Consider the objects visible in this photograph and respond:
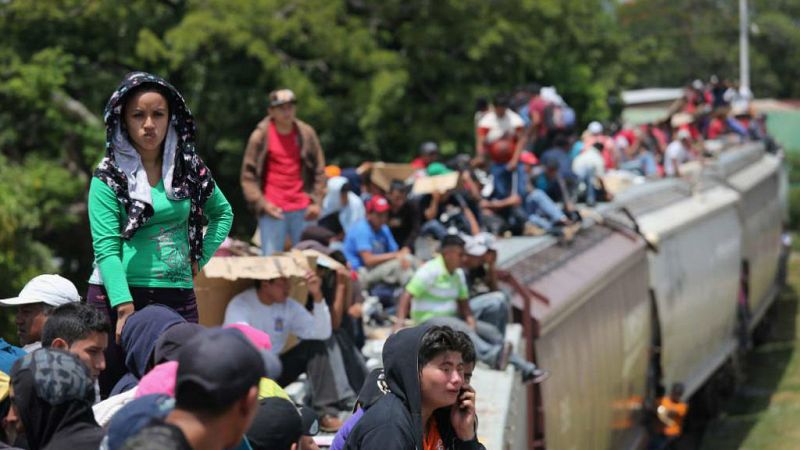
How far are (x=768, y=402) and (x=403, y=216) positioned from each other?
28.8 feet

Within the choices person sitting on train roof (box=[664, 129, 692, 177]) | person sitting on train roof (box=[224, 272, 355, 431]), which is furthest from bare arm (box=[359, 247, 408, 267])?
person sitting on train roof (box=[664, 129, 692, 177])

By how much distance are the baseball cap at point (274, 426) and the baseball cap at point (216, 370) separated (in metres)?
0.71

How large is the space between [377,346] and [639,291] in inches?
204

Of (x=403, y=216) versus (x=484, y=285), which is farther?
(x=403, y=216)

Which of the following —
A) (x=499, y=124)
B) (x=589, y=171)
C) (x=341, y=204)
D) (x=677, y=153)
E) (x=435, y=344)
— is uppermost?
(x=435, y=344)

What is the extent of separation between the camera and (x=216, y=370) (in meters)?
2.77

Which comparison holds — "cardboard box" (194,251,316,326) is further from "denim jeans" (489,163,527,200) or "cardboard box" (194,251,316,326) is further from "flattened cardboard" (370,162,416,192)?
"denim jeans" (489,163,527,200)

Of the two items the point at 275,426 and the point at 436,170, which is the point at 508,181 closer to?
the point at 436,170

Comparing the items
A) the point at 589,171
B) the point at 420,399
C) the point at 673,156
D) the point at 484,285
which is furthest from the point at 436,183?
the point at 673,156

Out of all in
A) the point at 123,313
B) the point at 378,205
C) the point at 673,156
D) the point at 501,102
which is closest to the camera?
the point at 123,313

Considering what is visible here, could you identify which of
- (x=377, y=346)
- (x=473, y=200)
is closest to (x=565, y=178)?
(x=473, y=200)

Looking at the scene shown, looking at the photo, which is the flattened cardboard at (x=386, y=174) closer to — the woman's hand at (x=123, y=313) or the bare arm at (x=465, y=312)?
the bare arm at (x=465, y=312)

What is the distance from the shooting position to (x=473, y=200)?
11.3 meters

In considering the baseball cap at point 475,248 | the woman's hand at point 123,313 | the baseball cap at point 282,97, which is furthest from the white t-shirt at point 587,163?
the woman's hand at point 123,313
